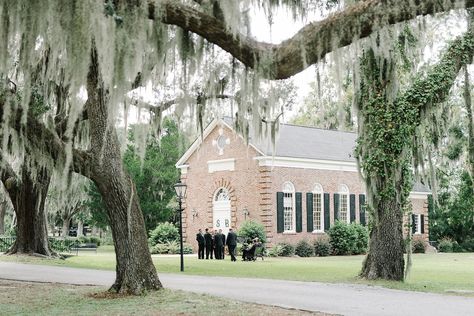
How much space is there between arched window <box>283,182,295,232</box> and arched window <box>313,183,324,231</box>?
5.48 ft

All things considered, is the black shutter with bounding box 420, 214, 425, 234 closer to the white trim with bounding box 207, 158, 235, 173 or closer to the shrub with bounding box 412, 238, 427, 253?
the shrub with bounding box 412, 238, 427, 253

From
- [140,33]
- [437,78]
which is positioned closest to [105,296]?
[140,33]

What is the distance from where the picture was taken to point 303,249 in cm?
2888

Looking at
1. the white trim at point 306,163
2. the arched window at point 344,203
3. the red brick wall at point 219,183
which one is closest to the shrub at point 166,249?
the red brick wall at point 219,183

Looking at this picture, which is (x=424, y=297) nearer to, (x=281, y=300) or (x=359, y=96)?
(x=281, y=300)

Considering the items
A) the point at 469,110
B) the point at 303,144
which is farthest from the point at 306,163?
the point at 469,110

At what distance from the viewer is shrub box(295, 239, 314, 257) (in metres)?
28.8

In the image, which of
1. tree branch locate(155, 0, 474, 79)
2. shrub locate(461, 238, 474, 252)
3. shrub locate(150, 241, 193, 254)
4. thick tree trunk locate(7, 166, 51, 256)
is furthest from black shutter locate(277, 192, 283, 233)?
tree branch locate(155, 0, 474, 79)

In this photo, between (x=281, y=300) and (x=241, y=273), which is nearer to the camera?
(x=281, y=300)

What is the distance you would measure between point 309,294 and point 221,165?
62.6ft

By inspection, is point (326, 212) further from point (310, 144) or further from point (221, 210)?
point (221, 210)

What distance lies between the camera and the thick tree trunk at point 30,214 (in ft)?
70.7

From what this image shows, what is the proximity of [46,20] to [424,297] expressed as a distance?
312 inches

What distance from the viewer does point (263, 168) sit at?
28.6 m
